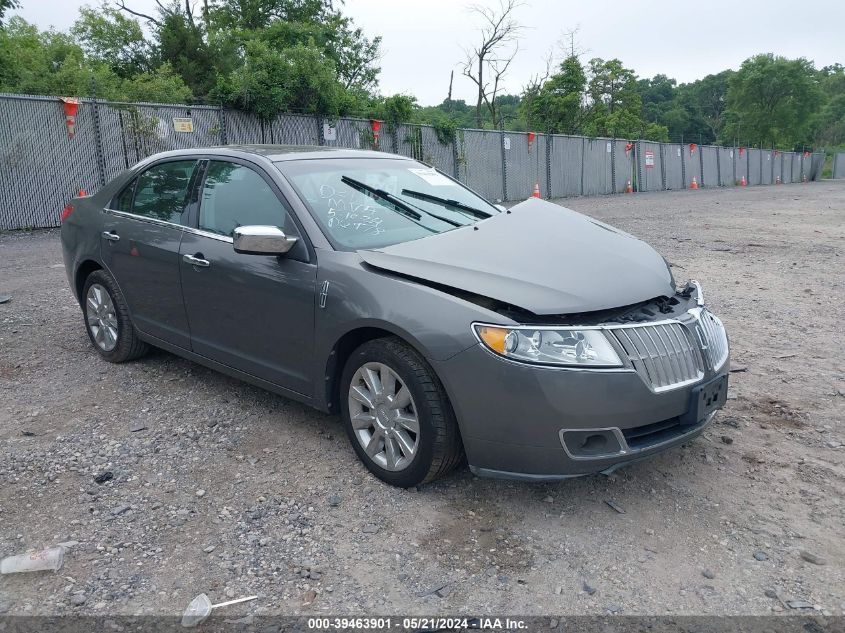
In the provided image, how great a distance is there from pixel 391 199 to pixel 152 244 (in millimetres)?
1630

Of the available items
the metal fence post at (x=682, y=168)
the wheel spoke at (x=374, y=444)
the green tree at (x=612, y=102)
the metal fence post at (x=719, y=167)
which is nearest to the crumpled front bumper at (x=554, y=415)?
the wheel spoke at (x=374, y=444)

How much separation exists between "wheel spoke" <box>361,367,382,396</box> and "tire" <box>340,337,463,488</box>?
2 centimetres

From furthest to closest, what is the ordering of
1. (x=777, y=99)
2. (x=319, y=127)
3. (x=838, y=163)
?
1. (x=838, y=163)
2. (x=777, y=99)
3. (x=319, y=127)

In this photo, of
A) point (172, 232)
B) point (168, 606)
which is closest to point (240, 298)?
point (172, 232)

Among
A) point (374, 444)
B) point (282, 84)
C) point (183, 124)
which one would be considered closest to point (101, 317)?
point (374, 444)

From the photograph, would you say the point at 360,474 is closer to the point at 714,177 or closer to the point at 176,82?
the point at 176,82

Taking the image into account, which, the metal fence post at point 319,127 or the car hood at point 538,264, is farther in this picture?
the metal fence post at point 319,127

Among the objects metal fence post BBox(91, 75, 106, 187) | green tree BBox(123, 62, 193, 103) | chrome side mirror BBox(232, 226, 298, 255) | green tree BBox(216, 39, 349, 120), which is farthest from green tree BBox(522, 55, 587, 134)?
chrome side mirror BBox(232, 226, 298, 255)

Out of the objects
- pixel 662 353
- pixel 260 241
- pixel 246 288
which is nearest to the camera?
pixel 662 353

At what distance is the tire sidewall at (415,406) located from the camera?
310cm

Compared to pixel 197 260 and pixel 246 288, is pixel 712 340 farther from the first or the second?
pixel 197 260

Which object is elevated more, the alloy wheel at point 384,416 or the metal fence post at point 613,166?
the metal fence post at point 613,166

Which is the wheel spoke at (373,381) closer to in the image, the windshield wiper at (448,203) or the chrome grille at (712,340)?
the windshield wiper at (448,203)

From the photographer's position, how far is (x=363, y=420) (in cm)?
344
